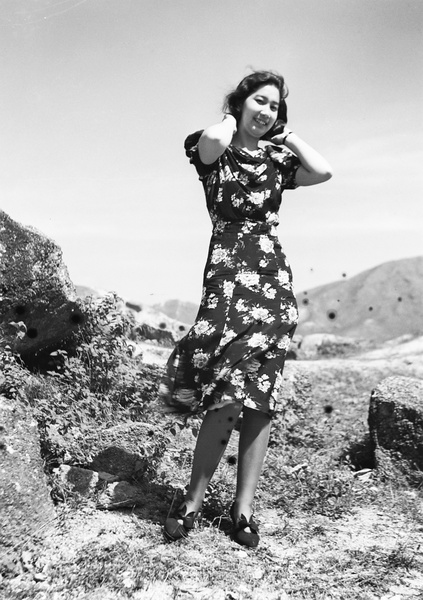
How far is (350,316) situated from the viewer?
16031 mm

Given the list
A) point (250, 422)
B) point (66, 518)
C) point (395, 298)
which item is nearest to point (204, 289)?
point (250, 422)

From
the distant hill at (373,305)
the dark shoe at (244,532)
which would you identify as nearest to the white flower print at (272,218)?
the dark shoe at (244,532)

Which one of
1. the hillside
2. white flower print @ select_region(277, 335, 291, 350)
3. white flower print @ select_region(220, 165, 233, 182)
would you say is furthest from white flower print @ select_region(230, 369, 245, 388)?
the hillside

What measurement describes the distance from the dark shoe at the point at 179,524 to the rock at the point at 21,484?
22.2 inches

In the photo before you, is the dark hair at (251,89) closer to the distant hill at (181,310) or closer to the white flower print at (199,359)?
the white flower print at (199,359)

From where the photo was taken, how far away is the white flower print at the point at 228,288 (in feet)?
11.4

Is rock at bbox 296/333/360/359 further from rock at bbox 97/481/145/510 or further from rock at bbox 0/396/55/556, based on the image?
rock at bbox 0/396/55/556

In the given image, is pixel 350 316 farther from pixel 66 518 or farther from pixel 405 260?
pixel 66 518

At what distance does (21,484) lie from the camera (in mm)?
3326

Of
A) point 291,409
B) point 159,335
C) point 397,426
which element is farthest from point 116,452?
point 159,335

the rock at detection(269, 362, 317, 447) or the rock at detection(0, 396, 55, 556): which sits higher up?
the rock at detection(269, 362, 317, 447)

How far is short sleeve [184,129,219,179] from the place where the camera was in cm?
358

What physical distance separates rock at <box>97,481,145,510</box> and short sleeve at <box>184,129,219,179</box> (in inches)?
67.7

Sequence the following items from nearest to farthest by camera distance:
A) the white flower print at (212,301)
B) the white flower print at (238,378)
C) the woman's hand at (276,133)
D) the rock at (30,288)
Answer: the white flower print at (238,378) < the white flower print at (212,301) < the woman's hand at (276,133) < the rock at (30,288)
